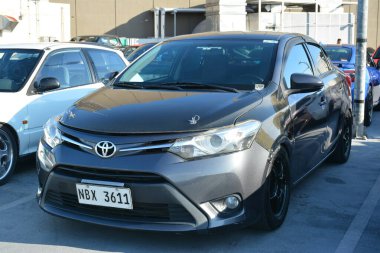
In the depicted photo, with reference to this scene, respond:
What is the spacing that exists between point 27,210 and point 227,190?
6.91ft

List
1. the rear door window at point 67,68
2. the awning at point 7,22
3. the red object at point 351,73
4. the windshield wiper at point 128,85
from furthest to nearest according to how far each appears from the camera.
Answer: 1. the awning at point 7,22
2. the red object at point 351,73
3. the rear door window at point 67,68
4. the windshield wiper at point 128,85

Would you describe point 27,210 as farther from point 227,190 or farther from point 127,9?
point 127,9

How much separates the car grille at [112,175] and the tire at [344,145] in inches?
133

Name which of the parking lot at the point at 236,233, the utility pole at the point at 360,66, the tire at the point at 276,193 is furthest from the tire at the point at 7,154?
the utility pole at the point at 360,66

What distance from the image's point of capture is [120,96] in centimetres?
448

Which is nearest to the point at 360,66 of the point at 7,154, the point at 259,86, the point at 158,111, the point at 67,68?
the point at 259,86

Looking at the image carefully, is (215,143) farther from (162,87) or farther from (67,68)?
(67,68)

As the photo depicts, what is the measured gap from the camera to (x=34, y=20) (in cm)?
2495

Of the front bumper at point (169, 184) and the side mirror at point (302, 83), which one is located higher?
the side mirror at point (302, 83)

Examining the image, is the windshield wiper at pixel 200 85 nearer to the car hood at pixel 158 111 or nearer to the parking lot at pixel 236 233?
the car hood at pixel 158 111

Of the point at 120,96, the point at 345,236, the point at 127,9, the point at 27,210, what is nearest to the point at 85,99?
the point at 120,96

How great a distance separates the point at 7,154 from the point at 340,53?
7.17m

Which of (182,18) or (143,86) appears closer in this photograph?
(143,86)

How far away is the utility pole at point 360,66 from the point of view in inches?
321
